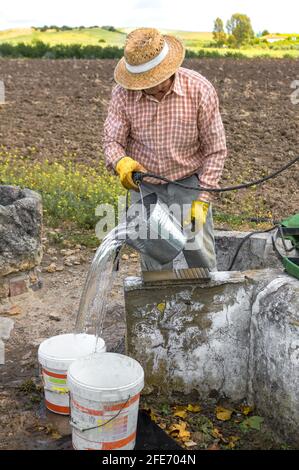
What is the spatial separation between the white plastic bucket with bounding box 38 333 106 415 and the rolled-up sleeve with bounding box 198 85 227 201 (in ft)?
3.23

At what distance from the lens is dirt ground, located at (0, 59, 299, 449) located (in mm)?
3158

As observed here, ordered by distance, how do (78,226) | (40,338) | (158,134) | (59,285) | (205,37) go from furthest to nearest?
(205,37), (78,226), (59,285), (40,338), (158,134)

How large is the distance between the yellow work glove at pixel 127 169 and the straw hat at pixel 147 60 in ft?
1.19

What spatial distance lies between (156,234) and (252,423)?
3.19 ft

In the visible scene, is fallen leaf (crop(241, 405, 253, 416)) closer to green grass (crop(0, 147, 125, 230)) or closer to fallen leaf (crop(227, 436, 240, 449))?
fallen leaf (crop(227, 436, 240, 449))

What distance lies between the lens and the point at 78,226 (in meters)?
5.71

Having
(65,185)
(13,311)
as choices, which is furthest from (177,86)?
(65,185)

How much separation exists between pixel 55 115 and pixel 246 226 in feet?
18.2

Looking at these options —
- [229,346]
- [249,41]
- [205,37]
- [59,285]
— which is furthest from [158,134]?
[205,37]

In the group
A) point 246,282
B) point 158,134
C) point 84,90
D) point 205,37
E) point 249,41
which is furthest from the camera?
point 205,37

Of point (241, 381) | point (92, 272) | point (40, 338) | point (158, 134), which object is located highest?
point (158, 134)

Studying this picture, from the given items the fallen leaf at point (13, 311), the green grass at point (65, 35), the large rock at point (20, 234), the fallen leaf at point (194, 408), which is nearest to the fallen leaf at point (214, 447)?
the fallen leaf at point (194, 408)

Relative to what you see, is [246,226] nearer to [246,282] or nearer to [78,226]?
[78,226]

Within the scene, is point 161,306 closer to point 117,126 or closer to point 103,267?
point 103,267
